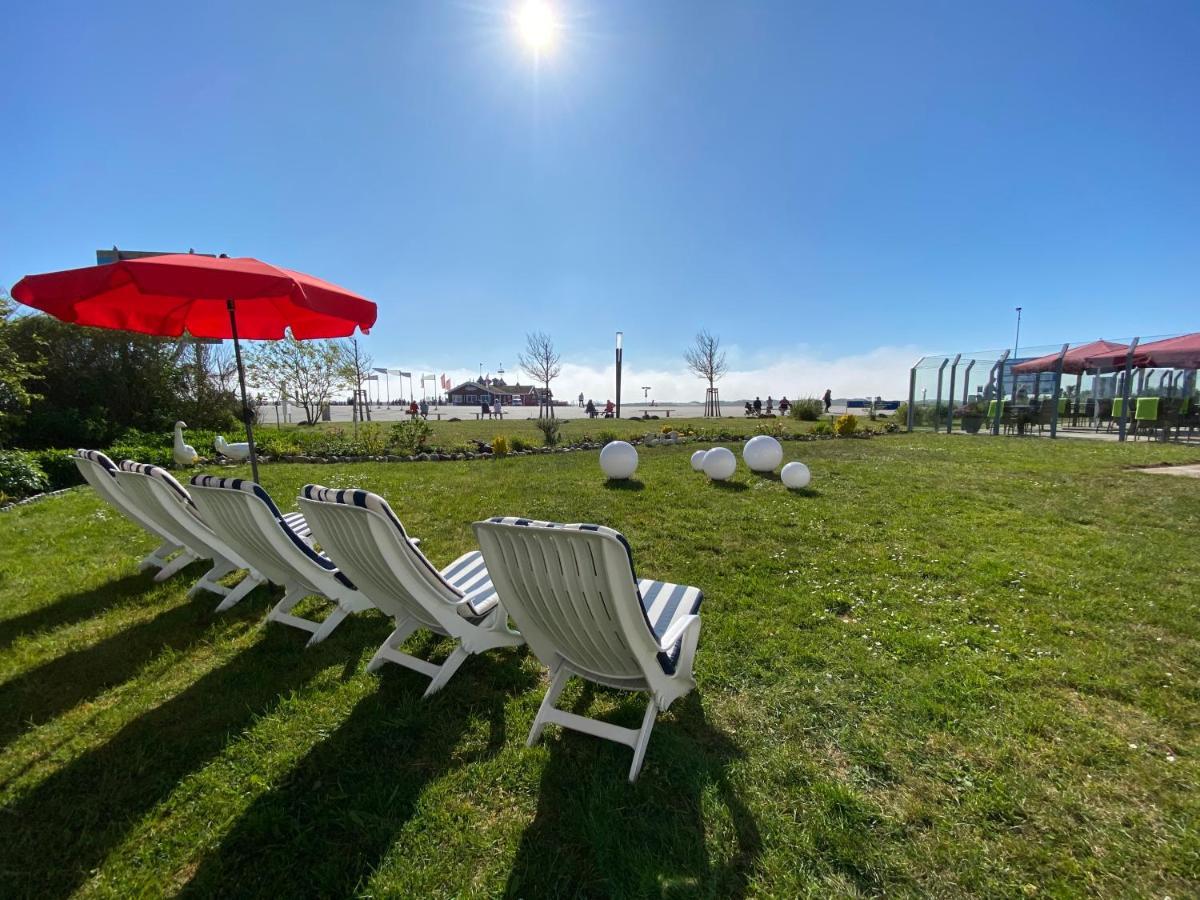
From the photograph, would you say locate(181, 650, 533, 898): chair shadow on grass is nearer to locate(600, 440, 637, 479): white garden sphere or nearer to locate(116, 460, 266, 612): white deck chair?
locate(116, 460, 266, 612): white deck chair

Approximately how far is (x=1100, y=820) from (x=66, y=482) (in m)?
12.2

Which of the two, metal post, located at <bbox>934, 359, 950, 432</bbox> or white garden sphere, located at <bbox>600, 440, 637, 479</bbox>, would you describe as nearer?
white garden sphere, located at <bbox>600, 440, 637, 479</bbox>

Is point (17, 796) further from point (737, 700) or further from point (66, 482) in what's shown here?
point (66, 482)

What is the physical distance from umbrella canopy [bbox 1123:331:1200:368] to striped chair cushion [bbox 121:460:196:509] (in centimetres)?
2044

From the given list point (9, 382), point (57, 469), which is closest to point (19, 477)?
point (57, 469)

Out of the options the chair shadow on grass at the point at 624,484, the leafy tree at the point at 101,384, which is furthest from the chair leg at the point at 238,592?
the leafy tree at the point at 101,384

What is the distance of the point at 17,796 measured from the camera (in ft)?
6.95

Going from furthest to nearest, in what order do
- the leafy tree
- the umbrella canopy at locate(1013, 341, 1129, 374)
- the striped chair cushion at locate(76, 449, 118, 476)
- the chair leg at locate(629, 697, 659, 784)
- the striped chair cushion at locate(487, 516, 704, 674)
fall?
the umbrella canopy at locate(1013, 341, 1129, 374)
the leafy tree
the striped chair cushion at locate(76, 449, 118, 476)
the striped chair cushion at locate(487, 516, 704, 674)
the chair leg at locate(629, 697, 659, 784)

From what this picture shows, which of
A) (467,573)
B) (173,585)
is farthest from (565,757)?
(173,585)

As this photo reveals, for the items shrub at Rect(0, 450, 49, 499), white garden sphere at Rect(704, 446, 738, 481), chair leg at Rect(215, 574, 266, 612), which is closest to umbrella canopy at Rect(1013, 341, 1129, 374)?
white garden sphere at Rect(704, 446, 738, 481)

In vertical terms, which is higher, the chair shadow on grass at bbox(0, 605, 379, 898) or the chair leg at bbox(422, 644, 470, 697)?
the chair leg at bbox(422, 644, 470, 697)

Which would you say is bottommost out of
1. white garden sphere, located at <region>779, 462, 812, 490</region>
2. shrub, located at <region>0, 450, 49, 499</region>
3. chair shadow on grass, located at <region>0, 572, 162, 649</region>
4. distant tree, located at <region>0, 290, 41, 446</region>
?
chair shadow on grass, located at <region>0, 572, 162, 649</region>

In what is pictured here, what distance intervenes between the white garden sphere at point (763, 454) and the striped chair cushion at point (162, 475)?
23.7 ft

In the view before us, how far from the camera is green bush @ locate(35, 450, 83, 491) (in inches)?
318
